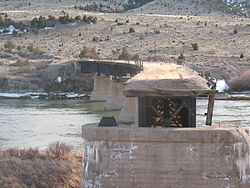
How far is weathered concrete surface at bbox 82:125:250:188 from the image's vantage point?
17.6 m

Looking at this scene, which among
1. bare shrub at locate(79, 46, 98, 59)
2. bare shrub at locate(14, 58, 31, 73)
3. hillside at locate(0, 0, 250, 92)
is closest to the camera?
hillside at locate(0, 0, 250, 92)

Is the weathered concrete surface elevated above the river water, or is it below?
above

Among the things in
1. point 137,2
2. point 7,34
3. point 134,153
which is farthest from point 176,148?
point 137,2

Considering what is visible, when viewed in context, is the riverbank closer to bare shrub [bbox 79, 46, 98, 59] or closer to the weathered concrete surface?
bare shrub [bbox 79, 46, 98, 59]

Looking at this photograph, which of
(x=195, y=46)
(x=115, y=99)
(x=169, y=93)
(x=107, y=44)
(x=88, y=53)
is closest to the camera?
(x=169, y=93)

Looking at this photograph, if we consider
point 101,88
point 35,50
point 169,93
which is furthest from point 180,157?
point 35,50

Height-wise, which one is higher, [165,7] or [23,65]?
[165,7]

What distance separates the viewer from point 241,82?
66250 millimetres

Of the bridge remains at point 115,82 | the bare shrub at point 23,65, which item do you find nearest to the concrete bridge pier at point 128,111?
the bridge remains at point 115,82

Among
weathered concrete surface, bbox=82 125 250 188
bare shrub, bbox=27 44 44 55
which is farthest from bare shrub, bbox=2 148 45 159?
bare shrub, bbox=27 44 44 55

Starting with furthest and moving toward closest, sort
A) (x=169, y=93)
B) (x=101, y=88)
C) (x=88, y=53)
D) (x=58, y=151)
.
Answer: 1. (x=88, y=53)
2. (x=101, y=88)
3. (x=58, y=151)
4. (x=169, y=93)

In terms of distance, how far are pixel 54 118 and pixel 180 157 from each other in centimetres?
2921

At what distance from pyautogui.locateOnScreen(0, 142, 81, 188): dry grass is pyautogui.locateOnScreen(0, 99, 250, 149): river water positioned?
6.11 m

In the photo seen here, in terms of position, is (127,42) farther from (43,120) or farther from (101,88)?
(43,120)
